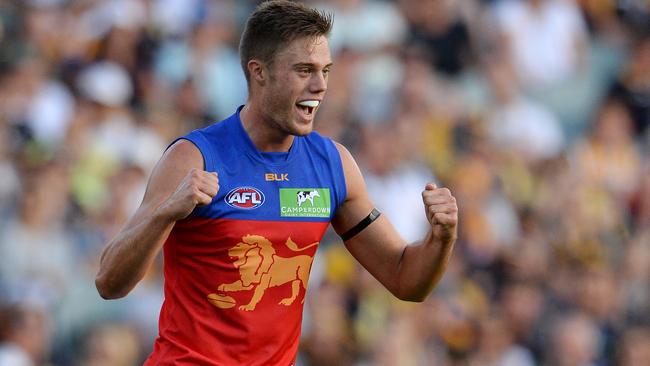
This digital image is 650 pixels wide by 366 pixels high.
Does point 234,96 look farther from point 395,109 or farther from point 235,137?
point 235,137

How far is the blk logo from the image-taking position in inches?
177

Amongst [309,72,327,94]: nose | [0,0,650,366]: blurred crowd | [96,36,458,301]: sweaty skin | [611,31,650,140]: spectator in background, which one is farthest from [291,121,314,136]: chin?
[611,31,650,140]: spectator in background

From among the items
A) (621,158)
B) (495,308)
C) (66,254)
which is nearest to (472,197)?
(495,308)

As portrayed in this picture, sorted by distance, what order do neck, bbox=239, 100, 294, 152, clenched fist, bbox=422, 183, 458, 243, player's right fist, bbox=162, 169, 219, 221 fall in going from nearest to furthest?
player's right fist, bbox=162, 169, 219, 221
clenched fist, bbox=422, 183, 458, 243
neck, bbox=239, 100, 294, 152

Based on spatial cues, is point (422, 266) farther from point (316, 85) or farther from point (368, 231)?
point (316, 85)

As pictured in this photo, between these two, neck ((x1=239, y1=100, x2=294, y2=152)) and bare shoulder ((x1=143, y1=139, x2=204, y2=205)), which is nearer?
bare shoulder ((x1=143, y1=139, x2=204, y2=205))

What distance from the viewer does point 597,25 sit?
10.6m

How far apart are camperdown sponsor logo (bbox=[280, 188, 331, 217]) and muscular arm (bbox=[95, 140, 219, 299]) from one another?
396 millimetres

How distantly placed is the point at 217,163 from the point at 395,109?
5.18 meters

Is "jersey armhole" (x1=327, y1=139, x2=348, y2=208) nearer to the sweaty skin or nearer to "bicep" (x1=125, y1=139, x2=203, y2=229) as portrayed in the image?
the sweaty skin

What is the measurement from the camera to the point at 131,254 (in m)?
4.13

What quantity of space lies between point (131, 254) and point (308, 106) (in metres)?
0.94

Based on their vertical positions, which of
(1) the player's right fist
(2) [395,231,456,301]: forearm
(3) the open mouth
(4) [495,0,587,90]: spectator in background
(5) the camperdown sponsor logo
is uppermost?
(4) [495,0,587,90]: spectator in background

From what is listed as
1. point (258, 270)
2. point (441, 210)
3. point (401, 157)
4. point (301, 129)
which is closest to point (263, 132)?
point (301, 129)
